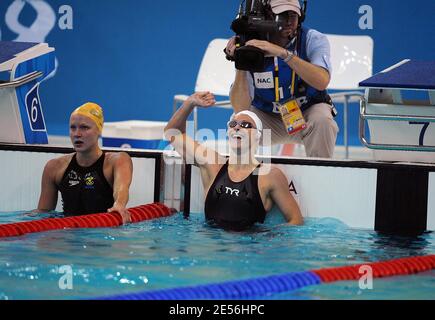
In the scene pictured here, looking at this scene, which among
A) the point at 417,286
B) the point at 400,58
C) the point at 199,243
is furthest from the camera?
the point at 400,58

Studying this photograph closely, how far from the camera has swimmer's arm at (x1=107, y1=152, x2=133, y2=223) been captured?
195 inches

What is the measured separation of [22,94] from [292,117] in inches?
62.9

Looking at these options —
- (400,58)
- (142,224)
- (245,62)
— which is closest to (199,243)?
(142,224)

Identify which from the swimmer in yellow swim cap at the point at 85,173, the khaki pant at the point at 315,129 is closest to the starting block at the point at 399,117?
the khaki pant at the point at 315,129

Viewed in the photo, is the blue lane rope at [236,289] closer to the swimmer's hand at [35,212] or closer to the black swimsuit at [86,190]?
the black swimsuit at [86,190]

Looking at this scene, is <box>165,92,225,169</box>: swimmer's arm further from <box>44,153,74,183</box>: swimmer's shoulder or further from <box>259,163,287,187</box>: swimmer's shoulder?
<box>44,153,74,183</box>: swimmer's shoulder

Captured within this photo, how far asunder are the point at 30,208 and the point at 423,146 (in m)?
2.22

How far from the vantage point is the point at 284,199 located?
4930mm

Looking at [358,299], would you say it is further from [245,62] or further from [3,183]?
[3,183]

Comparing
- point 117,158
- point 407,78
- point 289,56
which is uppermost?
point 289,56

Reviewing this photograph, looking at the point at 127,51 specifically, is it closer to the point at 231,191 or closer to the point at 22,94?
the point at 22,94

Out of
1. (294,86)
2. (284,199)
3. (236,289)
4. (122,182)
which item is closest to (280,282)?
(236,289)

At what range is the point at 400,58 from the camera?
27.0ft
